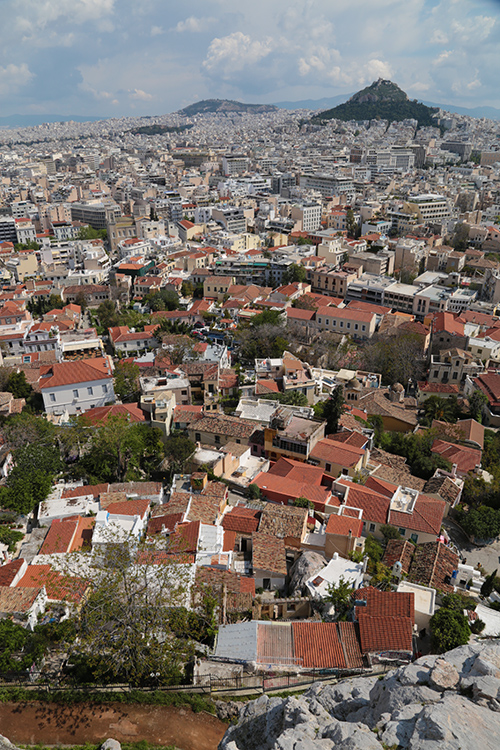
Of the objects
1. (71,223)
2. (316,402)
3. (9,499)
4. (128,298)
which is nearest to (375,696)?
(9,499)

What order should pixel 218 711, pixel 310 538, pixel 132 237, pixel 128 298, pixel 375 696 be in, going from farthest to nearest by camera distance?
pixel 132 237
pixel 128 298
pixel 310 538
pixel 218 711
pixel 375 696

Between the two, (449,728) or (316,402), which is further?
(316,402)

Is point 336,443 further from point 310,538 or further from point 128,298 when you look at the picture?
point 128,298

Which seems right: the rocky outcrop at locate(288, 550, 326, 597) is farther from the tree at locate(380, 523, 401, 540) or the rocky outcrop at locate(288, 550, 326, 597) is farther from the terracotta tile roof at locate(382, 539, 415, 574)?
the tree at locate(380, 523, 401, 540)

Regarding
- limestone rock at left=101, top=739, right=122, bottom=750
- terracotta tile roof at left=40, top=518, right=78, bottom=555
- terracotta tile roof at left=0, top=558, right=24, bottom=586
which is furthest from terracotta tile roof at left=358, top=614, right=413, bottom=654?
terracotta tile roof at left=0, top=558, right=24, bottom=586

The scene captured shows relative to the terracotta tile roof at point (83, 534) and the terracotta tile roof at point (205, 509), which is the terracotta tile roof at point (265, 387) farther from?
the terracotta tile roof at point (83, 534)

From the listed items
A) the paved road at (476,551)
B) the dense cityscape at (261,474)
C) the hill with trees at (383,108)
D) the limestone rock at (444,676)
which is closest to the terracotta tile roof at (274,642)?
the dense cityscape at (261,474)

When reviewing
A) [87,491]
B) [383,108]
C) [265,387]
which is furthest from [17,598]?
[383,108]

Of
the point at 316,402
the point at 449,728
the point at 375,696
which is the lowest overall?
the point at 316,402
